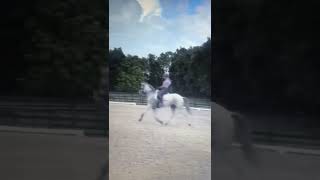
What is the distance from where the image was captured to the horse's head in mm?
4620

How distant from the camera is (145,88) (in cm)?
464

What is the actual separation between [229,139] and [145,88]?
0.91 metres

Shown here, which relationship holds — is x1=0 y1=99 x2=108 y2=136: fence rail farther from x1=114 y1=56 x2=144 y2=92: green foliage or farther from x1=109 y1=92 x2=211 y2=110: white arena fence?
x1=114 y1=56 x2=144 y2=92: green foliage

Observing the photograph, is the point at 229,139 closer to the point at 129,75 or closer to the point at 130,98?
the point at 130,98

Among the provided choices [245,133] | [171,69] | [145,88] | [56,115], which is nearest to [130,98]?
[145,88]

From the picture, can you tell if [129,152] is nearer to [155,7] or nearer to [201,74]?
[201,74]

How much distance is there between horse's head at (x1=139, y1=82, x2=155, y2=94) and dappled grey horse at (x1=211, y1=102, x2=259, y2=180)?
0.60 meters

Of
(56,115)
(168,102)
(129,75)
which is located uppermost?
(129,75)

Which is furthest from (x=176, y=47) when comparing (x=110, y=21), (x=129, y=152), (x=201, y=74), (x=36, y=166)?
(x=36, y=166)

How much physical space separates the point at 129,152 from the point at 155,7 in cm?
138

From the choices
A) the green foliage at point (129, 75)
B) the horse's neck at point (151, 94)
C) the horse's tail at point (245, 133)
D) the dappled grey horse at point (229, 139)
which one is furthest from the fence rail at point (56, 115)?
the horse's tail at point (245, 133)

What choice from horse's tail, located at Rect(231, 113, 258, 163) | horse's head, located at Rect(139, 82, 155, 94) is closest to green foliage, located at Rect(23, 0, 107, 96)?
horse's head, located at Rect(139, 82, 155, 94)

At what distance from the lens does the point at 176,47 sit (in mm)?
4570

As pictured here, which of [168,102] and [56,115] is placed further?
[56,115]
